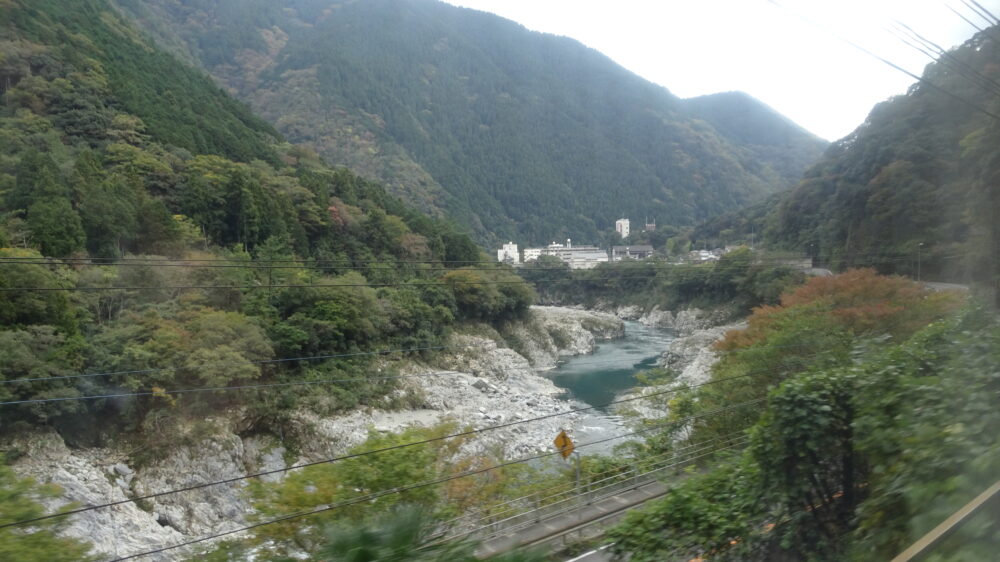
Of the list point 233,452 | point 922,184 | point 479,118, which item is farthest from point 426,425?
point 479,118

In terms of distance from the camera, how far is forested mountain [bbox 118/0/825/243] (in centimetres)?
5134

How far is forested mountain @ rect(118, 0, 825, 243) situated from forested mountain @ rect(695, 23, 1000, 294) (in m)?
25.2

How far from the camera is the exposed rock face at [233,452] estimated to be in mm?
8258

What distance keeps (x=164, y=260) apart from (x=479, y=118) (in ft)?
241

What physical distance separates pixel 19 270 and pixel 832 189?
17254mm

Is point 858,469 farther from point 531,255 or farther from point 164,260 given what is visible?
point 531,255

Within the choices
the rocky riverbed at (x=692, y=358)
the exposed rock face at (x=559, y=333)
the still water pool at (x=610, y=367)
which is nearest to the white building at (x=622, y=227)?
the exposed rock face at (x=559, y=333)

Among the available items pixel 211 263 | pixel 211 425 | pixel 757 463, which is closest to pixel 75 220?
pixel 211 263

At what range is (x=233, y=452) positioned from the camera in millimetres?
10680

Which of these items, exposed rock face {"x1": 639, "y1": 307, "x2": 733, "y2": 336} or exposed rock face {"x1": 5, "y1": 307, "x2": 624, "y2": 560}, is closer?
exposed rock face {"x1": 5, "y1": 307, "x2": 624, "y2": 560}

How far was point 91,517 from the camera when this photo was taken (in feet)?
25.2

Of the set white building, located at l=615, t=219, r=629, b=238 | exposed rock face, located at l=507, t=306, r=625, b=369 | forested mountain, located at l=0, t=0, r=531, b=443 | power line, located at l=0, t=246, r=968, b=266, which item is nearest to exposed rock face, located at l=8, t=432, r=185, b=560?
forested mountain, located at l=0, t=0, r=531, b=443

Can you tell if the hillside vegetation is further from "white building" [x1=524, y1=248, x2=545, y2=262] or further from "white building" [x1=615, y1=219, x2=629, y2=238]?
"white building" [x1=615, y1=219, x2=629, y2=238]

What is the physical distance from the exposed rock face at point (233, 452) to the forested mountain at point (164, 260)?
1.76ft
